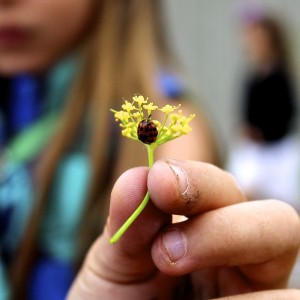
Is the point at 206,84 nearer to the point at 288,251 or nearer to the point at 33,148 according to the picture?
the point at 33,148

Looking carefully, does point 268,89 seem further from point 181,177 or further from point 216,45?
point 181,177

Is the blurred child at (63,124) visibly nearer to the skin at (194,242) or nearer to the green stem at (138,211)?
the skin at (194,242)

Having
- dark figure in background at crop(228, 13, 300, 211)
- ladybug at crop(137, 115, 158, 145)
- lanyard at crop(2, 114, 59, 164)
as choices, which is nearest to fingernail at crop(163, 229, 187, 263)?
ladybug at crop(137, 115, 158, 145)

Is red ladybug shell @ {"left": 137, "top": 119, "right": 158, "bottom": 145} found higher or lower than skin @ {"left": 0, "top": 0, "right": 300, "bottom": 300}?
higher

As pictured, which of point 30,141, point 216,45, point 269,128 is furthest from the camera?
point 216,45

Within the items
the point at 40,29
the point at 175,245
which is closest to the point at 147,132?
the point at 175,245

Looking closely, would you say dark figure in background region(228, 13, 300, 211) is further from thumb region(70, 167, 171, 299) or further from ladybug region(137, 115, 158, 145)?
ladybug region(137, 115, 158, 145)
